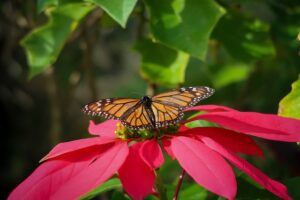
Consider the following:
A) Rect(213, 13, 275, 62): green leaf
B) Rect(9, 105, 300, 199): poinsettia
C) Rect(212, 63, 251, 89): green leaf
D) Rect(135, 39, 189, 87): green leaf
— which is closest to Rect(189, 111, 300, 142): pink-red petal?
Rect(9, 105, 300, 199): poinsettia

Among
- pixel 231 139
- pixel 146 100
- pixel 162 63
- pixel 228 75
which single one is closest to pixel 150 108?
pixel 146 100

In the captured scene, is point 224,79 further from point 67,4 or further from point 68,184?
point 68,184

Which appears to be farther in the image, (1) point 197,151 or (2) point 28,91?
(2) point 28,91

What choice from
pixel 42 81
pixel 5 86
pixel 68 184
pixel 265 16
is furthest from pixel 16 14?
pixel 68 184

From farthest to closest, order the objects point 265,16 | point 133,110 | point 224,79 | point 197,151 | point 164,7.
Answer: point 265,16 → point 224,79 → point 164,7 → point 133,110 → point 197,151

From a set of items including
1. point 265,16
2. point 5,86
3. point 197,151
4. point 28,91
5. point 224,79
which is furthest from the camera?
point 28,91

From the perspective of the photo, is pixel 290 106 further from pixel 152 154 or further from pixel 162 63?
pixel 162 63

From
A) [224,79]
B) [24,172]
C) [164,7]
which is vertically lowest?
[24,172]
